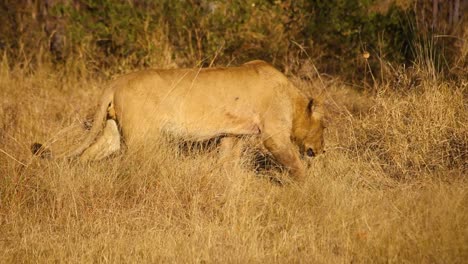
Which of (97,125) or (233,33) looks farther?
(233,33)

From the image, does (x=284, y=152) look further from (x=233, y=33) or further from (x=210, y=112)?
(x=233, y=33)

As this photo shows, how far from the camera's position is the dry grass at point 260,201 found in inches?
184

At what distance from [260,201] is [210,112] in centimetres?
108

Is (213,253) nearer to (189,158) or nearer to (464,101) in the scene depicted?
(189,158)

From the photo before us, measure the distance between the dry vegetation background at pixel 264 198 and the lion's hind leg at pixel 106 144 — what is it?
1.19ft

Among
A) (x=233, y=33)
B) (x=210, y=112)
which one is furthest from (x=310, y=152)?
(x=233, y=33)

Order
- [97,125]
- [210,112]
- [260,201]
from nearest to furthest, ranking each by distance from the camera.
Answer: [260,201], [97,125], [210,112]

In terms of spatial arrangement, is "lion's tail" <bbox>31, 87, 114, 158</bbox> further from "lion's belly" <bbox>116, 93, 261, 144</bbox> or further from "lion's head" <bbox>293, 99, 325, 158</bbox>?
"lion's head" <bbox>293, 99, 325, 158</bbox>

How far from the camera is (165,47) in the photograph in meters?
9.43

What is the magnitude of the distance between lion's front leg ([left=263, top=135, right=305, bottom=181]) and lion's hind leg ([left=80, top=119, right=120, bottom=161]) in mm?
1325

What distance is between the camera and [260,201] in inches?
221

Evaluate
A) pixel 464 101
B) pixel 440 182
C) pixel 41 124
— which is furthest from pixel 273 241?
pixel 41 124

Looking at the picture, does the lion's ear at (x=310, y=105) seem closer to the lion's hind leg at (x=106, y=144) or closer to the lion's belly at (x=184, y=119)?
the lion's belly at (x=184, y=119)

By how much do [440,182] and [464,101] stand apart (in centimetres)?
158
